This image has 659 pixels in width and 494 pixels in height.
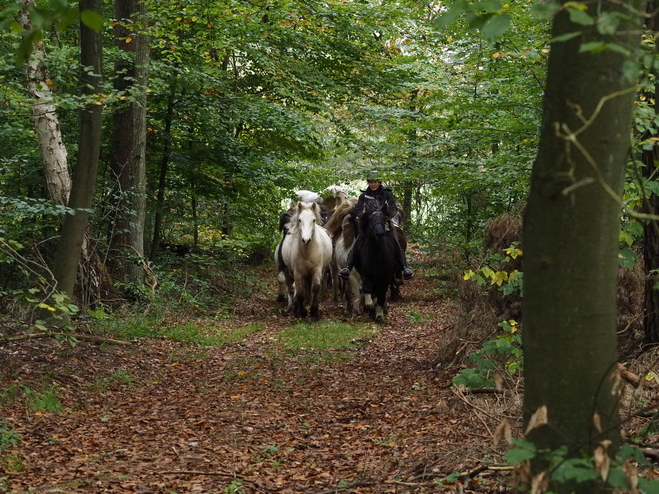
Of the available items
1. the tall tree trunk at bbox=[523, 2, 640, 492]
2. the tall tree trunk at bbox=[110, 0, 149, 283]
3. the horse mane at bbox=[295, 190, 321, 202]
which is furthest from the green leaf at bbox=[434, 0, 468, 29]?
the horse mane at bbox=[295, 190, 321, 202]

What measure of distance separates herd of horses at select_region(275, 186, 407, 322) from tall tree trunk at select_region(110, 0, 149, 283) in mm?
3067

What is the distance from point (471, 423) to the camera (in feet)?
19.3

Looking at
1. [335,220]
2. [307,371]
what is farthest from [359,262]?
[307,371]

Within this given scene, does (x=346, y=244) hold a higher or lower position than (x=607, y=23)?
lower

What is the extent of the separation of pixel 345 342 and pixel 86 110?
5.19 metres

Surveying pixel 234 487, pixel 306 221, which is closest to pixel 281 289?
pixel 306 221

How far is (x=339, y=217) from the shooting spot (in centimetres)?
1590

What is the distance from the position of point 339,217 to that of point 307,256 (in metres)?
2.14

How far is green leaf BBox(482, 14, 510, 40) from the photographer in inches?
94.6

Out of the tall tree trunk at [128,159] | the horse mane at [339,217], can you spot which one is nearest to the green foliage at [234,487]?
the tall tree trunk at [128,159]

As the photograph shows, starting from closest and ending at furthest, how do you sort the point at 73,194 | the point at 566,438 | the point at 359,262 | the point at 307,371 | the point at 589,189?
the point at 589,189, the point at 566,438, the point at 307,371, the point at 73,194, the point at 359,262

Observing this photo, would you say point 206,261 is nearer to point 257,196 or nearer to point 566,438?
point 257,196

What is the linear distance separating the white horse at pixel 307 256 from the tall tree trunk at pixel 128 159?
3008 mm

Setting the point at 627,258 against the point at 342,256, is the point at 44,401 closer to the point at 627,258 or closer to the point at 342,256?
the point at 627,258
